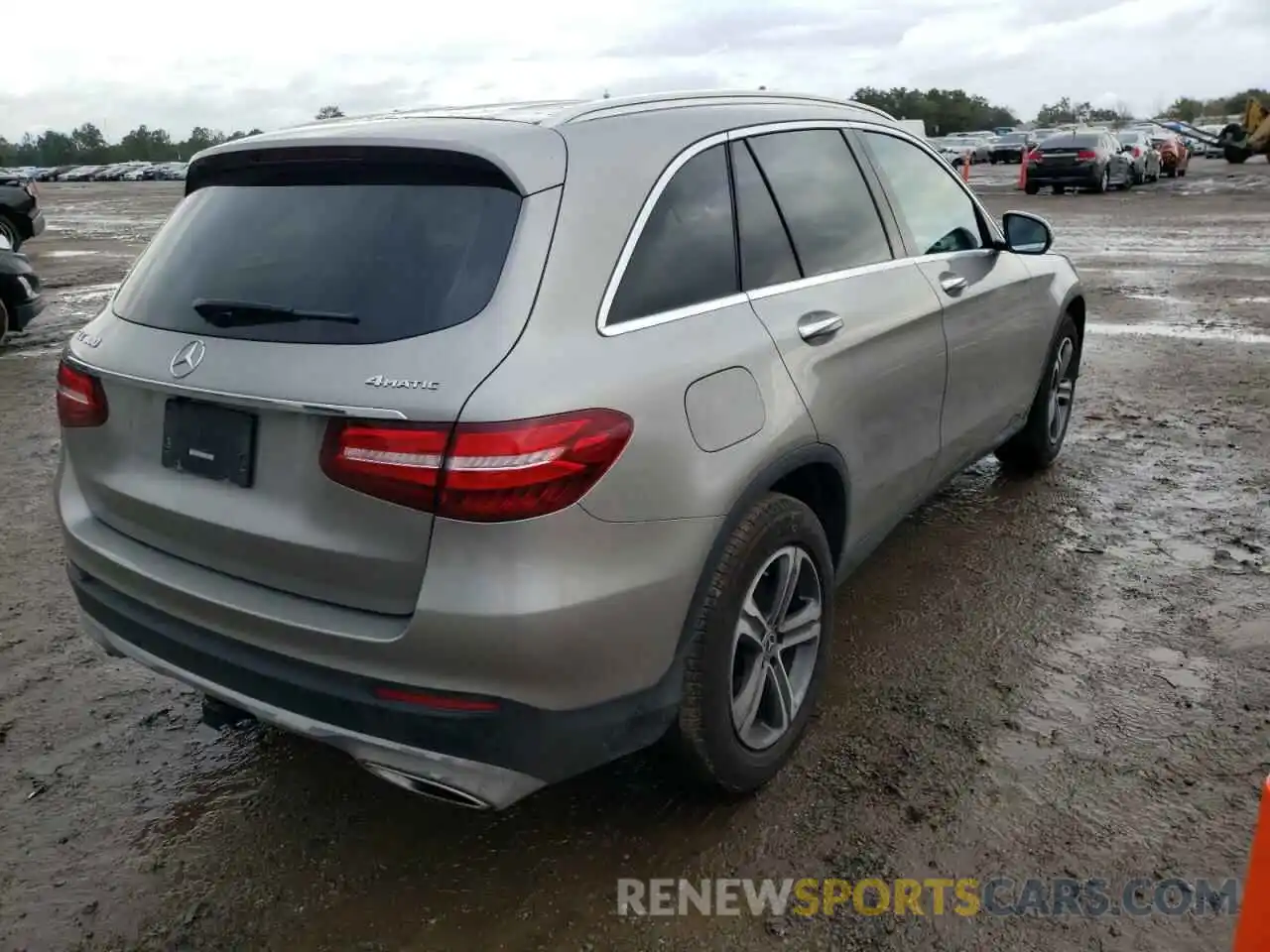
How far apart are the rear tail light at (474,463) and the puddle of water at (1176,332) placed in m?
8.31

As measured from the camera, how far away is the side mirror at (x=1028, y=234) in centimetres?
464

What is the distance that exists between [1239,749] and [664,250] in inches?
86.8

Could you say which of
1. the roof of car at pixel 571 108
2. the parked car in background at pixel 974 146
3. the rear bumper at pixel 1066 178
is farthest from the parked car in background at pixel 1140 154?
the roof of car at pixel 571 108

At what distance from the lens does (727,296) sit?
2795 mm

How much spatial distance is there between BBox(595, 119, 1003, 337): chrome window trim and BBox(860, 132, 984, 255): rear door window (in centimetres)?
5

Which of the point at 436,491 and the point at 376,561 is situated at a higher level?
the point at 436,491

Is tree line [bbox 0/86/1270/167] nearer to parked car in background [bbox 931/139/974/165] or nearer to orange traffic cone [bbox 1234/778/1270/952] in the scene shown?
parked car in background [bbox 931/139/974/165]

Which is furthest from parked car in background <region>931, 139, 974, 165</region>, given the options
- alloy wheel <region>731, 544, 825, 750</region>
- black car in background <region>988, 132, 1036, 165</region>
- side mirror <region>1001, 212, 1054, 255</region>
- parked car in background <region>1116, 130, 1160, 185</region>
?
alloy wheel <region>731, 544, 825, 750</region>

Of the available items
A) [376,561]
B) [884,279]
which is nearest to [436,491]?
[376,561]

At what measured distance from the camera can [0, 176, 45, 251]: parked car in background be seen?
50.9 ft

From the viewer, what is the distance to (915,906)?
2529 millimetres

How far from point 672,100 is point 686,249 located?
576 mm

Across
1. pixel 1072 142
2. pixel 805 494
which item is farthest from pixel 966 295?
pixel 1072 142

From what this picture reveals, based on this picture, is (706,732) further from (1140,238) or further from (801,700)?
(1140,238)
